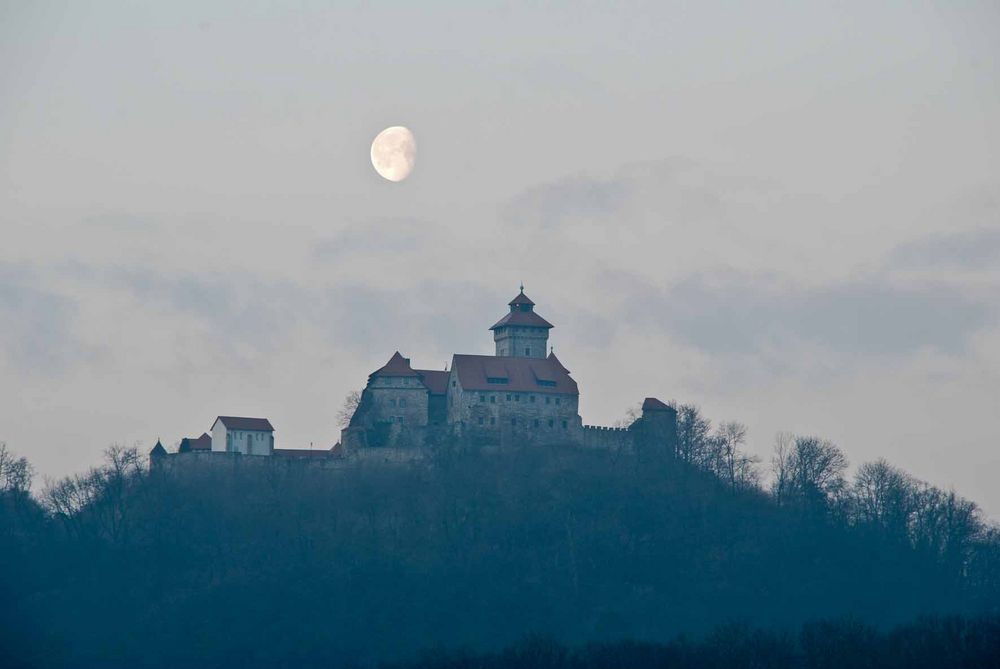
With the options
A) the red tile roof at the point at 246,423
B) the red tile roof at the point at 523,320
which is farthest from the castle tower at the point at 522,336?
the red tile roof at the point at 246,423

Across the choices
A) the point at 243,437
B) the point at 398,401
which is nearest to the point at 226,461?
the point at 243,437

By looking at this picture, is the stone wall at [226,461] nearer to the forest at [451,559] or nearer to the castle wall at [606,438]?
the forest at [451,559]

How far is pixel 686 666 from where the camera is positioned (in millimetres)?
92750

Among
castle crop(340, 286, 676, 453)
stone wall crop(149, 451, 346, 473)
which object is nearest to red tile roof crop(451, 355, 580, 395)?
castle crop(340, 286, 676, 453)

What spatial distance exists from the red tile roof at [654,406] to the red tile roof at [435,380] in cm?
1062

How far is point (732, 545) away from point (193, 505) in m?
27.9

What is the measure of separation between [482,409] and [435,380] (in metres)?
3.91

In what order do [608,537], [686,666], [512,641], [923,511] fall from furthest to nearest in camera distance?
[923,511] → [608,537] → [512,641] → [686,666]

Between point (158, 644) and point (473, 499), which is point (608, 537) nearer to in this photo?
point (473, 499)

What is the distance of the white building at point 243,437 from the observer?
118 metres

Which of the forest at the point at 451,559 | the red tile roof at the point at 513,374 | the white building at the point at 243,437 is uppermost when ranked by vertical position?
the red tile roof at the point at 513,374

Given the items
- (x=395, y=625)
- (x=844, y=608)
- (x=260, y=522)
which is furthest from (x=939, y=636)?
(x=260, y=522)

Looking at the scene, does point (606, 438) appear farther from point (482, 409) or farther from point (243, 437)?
point (243, 437)

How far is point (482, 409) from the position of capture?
118250 millimetres
